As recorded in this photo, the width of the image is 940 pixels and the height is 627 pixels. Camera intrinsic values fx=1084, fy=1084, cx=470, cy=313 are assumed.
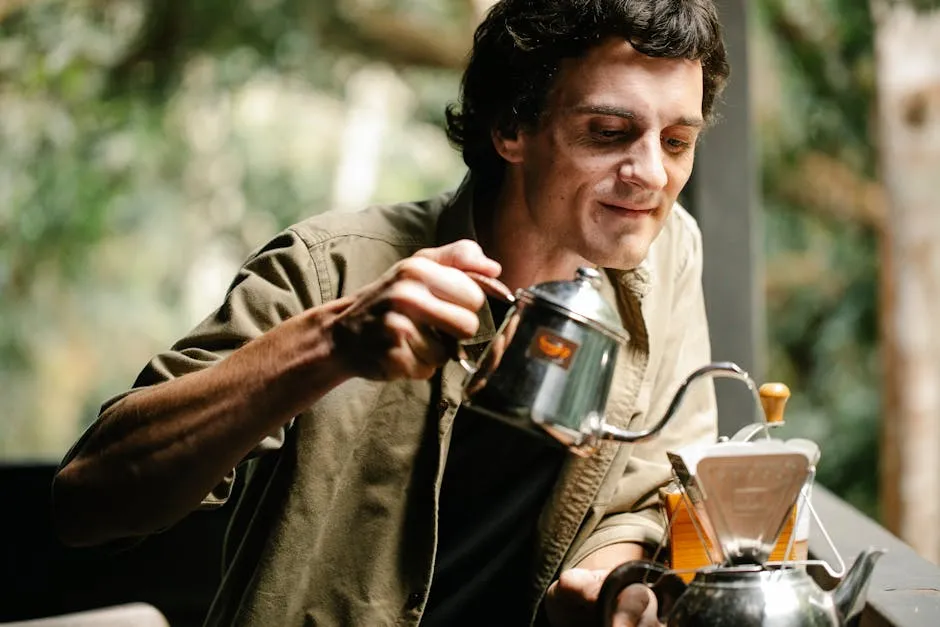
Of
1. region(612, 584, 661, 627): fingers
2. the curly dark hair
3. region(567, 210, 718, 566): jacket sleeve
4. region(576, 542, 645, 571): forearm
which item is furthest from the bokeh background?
region(612, 584, 661, 627): fingers

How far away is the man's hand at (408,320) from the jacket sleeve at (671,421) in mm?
645

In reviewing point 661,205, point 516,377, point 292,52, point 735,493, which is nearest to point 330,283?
point 661,205

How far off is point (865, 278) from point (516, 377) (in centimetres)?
649

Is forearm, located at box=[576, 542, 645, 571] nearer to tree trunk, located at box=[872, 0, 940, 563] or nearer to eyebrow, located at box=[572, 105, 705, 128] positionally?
eyebrow, located at box=[572, 105, 705, 128]

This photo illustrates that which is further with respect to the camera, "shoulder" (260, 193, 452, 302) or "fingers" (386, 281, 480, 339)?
"shoulder" (260, 193, 452, 302)

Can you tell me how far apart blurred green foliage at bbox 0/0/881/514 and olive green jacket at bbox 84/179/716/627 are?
5229 millimetres

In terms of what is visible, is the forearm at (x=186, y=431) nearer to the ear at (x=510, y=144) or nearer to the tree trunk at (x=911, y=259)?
the ear at (x=510, y=144)

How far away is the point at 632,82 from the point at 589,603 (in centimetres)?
81

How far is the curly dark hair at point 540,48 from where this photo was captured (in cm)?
177

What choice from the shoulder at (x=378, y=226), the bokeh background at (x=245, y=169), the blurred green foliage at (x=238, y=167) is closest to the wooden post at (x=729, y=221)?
the shoulder at (x=378, y=226)

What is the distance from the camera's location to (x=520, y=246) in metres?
1.97

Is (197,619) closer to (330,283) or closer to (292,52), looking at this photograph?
(330,283)

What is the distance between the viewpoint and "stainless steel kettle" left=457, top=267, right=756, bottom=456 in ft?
3.95

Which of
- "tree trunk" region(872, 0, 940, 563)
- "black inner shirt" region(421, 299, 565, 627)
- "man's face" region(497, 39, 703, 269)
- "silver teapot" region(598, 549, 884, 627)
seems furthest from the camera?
"tree trunk" region(872, 0, 940, 563)
